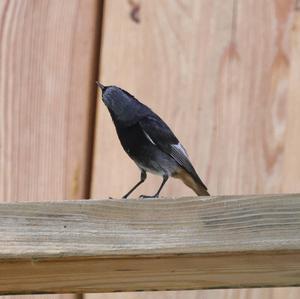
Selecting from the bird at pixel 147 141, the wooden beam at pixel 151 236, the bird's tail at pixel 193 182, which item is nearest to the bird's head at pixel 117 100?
the bird at pixel 147 141

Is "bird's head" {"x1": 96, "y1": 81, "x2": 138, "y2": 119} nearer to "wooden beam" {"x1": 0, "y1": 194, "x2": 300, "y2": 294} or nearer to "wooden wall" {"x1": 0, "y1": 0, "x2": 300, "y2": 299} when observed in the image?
"wooden wall" {"x1": 0, "y1": 0, "x2": 300, "y2": 299}

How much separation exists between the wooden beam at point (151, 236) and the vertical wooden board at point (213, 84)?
2.47ft

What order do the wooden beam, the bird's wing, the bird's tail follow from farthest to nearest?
the bird's wing
the bird's tail
the wooden beam

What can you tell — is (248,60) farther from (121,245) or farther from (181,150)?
(121,245)

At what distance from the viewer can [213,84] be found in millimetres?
2703

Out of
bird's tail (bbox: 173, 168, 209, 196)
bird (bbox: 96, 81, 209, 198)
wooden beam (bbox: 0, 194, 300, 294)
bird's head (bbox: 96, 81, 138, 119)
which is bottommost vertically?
wooden beam (bbox: 0, 194, 300, 294)

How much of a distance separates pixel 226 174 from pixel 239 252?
858mm

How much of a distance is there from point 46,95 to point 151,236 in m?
1.01

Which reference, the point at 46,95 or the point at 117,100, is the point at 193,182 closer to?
the point at 117,100

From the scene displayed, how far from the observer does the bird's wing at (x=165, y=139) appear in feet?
8.70

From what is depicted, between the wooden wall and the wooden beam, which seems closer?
the wooden beam

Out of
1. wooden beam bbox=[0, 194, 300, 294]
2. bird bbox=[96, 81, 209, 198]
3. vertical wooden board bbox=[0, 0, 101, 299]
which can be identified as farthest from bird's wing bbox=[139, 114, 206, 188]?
wooden beam bbox=[0, 194, 300, 294]

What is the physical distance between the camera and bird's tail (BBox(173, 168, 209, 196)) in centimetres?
254

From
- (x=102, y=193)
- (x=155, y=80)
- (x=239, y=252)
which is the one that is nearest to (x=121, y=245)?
(x=239, y=252)
